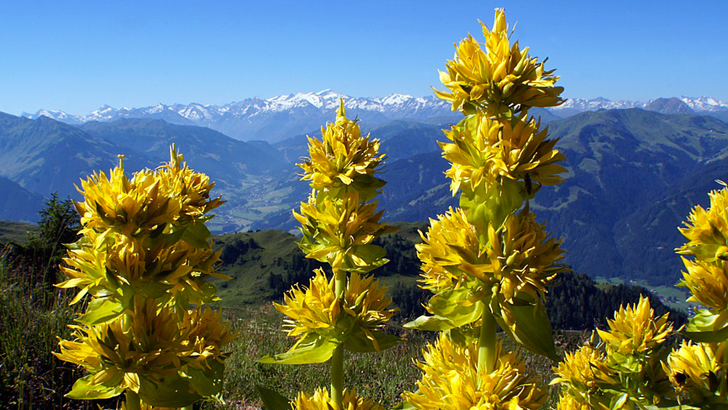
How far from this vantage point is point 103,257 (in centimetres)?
168

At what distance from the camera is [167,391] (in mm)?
1753

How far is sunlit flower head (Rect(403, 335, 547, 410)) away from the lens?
156cm

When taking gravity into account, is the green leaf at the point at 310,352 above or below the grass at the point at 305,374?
above

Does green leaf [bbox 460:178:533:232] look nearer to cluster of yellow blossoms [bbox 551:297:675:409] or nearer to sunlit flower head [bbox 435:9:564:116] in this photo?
sunlit flower head [bbox 435:9:564:116]

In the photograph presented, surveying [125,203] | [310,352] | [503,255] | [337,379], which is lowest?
[337,379]

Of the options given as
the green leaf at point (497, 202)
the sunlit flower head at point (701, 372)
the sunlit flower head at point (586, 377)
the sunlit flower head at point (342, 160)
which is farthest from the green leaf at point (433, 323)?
the sunlit flower head at point (701, 372)

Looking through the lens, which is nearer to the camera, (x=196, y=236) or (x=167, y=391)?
(x=167, y=391)

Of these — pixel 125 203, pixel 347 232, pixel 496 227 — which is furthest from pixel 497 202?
pixel 125 203

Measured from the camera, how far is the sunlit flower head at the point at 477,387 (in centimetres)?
156

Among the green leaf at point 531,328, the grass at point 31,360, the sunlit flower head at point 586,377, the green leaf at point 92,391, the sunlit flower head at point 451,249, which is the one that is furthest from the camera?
the grass at point 31,360

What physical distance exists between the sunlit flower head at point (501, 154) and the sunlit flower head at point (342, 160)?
0.57 meters

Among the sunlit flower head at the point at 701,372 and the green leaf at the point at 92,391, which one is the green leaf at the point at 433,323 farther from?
the sunlit flower head at the point at 701,372

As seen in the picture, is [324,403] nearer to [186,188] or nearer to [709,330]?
[186,188]

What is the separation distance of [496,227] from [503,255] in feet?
0.31
